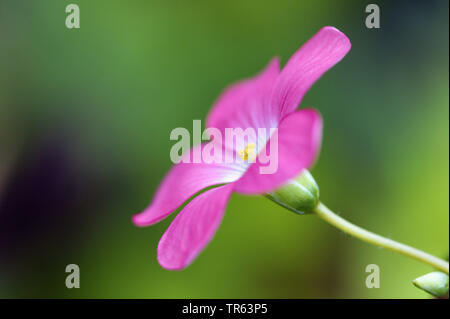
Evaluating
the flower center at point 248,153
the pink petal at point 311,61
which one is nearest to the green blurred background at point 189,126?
the flower center at point 248,153

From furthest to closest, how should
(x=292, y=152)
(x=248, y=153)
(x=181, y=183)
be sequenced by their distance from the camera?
(x=248, y=153) → (x=181, y=183) → (x=292, y=152)

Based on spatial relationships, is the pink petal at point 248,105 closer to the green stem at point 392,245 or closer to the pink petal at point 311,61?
the pink petal at point 311,61

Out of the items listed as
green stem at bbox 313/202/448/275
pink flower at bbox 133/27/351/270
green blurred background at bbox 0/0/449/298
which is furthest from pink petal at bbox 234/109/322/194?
green blurred background at bbox 0/0/449/298

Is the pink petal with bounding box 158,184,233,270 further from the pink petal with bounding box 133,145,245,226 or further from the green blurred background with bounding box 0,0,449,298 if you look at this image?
the green blurred background with bounding box 0,0,449,298

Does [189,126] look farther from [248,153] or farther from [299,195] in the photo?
[299,195]

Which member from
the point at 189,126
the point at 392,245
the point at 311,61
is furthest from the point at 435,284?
the point at 189,126
